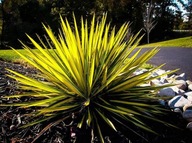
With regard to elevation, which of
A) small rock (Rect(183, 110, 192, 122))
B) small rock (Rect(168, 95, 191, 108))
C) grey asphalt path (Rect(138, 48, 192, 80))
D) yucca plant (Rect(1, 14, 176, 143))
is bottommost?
grey asphalt path (Rect(138, 48, 192, 80))

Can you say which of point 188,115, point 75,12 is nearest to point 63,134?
point 188,115

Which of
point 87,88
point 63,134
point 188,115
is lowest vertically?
point 188,115

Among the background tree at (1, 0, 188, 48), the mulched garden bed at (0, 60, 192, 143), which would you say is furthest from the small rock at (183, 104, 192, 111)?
the background tree at (1, 0, 188, 48)

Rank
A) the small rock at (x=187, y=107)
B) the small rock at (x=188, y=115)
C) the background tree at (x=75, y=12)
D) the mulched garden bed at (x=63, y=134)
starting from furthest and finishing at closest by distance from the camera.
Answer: the background tree at (x=75, y=12), the small rock at (x=187, y=107), the small rock at (x=188, y=115), the mulched garden bed at (x=63, y=134)

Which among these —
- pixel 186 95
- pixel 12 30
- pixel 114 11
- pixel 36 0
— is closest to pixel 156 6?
pixel 114 11

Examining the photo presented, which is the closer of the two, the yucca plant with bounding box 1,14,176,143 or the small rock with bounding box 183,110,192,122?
the yucca plant with bounding box 1,14,176,143

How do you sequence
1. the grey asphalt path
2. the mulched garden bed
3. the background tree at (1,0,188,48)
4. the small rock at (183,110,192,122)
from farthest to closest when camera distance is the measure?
the background tree at (1,0,188,48) < the grey asphalt path < the small rock at (183,110,192,122) < the mulched garden bed

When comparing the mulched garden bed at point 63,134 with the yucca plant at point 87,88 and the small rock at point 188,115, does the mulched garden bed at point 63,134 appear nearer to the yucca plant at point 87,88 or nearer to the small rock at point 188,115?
the yucca plant at point 87,88

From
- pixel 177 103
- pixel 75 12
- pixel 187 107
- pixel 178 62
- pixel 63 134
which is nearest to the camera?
pixel 63 134

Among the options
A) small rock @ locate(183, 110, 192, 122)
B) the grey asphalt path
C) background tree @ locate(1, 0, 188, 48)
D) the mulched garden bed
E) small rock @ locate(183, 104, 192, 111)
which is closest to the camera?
the mulched garden bed

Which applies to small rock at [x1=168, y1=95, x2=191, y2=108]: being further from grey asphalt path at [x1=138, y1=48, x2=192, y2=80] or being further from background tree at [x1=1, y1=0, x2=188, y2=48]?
background tree at [x1=1, y1=0, x2=188, y2=48]

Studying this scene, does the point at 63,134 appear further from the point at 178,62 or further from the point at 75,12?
the point at 75,12

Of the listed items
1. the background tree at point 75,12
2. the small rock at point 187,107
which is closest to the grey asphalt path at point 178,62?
the small rock at point 187,107

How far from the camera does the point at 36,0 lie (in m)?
31.2
